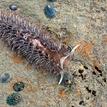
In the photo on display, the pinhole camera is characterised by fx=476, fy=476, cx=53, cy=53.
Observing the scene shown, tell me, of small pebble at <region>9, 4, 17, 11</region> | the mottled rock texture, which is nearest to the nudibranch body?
the mottled rock texture

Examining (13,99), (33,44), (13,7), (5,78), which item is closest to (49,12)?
(13,7)

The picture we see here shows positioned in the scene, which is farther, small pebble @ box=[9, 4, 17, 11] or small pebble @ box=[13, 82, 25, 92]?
small pebble @ box=[9, 4, 17, 11]

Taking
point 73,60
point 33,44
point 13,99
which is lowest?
point 13,99

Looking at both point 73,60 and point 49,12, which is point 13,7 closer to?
point 49,12

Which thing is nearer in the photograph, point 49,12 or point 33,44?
point 33,44

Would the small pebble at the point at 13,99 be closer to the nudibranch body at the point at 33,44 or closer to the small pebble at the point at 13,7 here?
the nudibranch body at the point at 33,44

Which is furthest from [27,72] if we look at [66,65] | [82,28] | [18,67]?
[82,28]

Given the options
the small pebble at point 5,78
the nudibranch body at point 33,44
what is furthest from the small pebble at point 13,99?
the nudibranch body at point 33,44

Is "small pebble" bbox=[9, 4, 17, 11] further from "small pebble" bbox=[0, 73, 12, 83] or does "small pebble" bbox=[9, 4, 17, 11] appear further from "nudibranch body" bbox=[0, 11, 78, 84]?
"small pebble" bbox=[0, 73, 12, 83]

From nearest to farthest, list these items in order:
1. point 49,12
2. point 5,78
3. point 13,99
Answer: point 13,99 → point 5,78 → point 49,12
